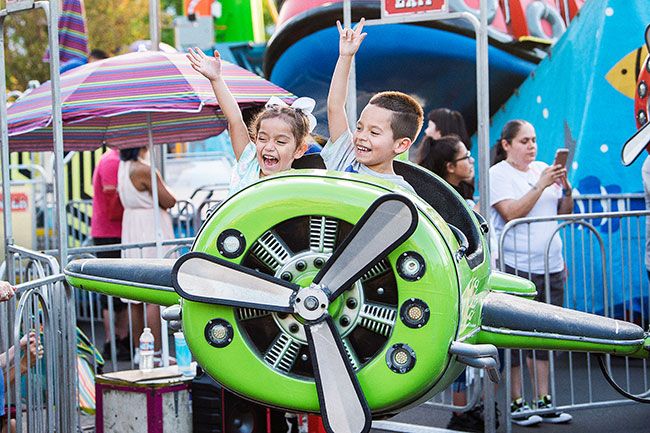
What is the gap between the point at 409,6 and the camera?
5113 mm

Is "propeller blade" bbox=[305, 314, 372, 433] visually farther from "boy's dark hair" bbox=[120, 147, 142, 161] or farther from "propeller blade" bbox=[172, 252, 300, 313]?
"boy's dark hair" bbox=[120, 147, 142, 161]

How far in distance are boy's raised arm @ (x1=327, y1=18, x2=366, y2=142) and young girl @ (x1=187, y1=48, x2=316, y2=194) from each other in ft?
0.32

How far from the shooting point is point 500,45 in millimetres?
8281

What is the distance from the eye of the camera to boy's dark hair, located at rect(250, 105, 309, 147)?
3582 mm

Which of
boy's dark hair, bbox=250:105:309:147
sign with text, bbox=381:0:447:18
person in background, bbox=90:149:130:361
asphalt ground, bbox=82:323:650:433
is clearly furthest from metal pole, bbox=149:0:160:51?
boy's dark hair, bbox=250:105:309:147

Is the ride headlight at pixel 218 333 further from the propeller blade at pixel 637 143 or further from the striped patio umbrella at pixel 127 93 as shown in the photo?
the propeller blade at pixel 637 143

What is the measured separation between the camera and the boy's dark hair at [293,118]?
3582mm

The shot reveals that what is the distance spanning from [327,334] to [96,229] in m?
5.60

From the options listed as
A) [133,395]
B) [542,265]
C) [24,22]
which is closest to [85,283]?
[133,395]

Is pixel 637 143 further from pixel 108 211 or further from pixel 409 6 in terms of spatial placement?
pixel 108 211

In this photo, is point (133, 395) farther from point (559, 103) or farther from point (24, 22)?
point (24, 22)

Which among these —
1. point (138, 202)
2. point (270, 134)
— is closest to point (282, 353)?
point (270, 134)

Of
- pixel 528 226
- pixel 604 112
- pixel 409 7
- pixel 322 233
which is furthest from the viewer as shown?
pixel 604 112

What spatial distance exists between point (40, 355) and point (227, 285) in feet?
6.63
